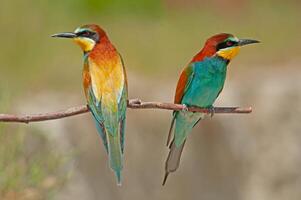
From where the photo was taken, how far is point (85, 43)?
932mm

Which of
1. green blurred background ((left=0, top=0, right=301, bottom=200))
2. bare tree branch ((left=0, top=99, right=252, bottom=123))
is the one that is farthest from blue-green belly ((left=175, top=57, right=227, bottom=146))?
green blurred background ((left=0, top=0, right=301, bottom=200))

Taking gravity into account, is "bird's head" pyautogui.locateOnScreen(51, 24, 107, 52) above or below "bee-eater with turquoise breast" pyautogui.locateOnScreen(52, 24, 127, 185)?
above

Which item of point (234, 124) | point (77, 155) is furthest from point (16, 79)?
point (234, 124)

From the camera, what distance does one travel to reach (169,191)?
13.0ft

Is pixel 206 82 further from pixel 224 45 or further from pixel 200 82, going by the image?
pixel 224 45

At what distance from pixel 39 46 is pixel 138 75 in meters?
0.51

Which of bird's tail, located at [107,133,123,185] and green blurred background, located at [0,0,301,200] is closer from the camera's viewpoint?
bird's tail, located at [107,133,123,185]

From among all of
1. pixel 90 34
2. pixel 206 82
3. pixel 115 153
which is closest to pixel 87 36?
pixel 90 34

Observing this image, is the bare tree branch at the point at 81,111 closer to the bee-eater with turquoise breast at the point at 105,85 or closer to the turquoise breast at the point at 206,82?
the bee-eater with turquoise breast at the point at 105,85

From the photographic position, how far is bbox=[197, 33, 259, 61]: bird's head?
974 millimetres

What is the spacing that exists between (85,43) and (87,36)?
12mm

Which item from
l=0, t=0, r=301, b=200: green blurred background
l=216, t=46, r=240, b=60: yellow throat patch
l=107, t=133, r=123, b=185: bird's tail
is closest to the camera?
l=107, t=133, r=123, b=185: bird's tail

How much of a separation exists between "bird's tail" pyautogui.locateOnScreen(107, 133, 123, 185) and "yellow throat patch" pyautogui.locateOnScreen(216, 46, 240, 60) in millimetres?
160

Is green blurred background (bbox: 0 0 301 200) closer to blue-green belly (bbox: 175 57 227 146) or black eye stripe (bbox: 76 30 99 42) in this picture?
blue-green belly (bbox: 175 57 227 146)
